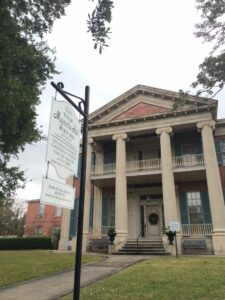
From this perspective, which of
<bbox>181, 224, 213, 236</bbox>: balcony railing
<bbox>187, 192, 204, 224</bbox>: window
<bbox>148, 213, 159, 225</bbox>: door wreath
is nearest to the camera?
<bbox>181, 224, 213, 236</bbox>: balcony railing

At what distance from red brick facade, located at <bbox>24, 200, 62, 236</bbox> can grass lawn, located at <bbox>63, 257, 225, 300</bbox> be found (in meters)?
28.8

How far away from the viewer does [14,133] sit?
9.52 metres

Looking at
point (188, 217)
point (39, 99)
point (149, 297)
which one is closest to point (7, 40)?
point (39, 99)

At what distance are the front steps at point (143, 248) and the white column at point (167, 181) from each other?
1398 mm

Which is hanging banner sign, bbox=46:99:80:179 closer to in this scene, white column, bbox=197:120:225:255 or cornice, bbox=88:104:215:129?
white column, bbox=197:120:225:255

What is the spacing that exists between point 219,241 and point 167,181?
165 inches

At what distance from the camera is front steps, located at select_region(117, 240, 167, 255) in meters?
14.6

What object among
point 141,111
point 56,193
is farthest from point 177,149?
point 56,193

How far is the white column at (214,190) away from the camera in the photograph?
1444cm

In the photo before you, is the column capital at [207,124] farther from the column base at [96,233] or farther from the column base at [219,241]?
the column base at [96,233]

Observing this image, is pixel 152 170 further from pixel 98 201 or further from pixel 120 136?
pixel 98 201

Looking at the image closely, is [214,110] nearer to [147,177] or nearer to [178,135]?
[178,135]

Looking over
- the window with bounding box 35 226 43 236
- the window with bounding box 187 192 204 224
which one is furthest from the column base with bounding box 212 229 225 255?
the window with bounding box 35 226 43 236

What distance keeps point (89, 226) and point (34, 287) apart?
12148 mm
